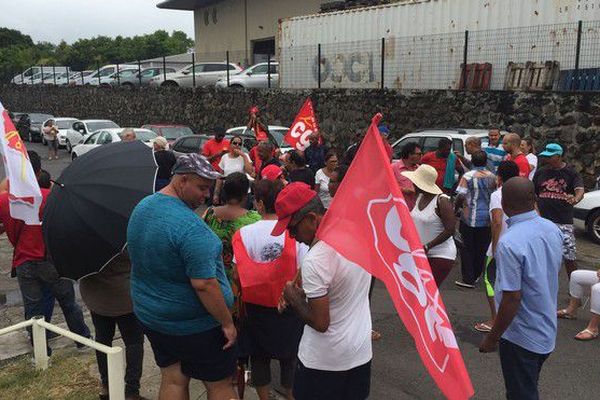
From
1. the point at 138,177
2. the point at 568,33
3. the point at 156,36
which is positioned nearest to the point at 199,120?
the point at 568,33

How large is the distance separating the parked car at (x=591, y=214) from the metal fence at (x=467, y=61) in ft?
13.9

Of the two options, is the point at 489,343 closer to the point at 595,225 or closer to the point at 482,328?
the point at 482,328

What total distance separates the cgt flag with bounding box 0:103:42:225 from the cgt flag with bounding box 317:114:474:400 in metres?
2.34

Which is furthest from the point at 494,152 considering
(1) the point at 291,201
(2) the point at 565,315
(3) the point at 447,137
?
(1) the point at 291,201

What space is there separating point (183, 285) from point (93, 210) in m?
0.88

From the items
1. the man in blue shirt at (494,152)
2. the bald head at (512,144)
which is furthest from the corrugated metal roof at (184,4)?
the bald head at (512,144)

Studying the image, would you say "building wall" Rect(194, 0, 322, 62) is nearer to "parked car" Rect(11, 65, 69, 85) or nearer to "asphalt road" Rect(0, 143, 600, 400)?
"parked car" Rect(11, 65, 69, 85)

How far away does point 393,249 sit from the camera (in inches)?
97.0

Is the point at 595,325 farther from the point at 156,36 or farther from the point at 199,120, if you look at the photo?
the point at 156,36

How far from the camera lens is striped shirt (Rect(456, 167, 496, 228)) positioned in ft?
21.9

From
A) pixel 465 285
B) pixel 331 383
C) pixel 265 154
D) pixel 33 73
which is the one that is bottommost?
pixel 465 285

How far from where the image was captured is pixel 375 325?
598cm

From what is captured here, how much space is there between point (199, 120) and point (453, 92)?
13.5 m

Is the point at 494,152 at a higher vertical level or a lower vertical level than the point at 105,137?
higher
